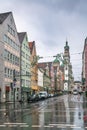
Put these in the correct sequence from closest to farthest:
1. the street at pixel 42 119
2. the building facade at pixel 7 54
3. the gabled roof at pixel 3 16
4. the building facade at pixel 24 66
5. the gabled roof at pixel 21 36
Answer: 1. the street at pixel 42 119
2. the building facade at pixel 7 54
3. the gabled roof at pixel 3 16
4. the building facade at pixel 24 66
5. the gabled roof at pixel 21 36

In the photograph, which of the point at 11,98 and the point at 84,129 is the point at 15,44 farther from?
the point at 84,129

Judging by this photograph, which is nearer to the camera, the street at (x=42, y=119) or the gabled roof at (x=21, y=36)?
the street at (x=42, y=119)

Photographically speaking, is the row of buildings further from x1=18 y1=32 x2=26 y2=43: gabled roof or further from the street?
the street

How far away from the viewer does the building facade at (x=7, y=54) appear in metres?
62.5

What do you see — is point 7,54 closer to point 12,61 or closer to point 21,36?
point 12,61

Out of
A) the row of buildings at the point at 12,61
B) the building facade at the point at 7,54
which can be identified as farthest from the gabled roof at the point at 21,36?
the building facade at the point at 7,54

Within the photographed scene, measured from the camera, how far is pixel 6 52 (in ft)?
217

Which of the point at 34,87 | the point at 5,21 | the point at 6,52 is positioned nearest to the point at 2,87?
the point at 6,52

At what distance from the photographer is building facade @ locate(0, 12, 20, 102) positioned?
2460 inches

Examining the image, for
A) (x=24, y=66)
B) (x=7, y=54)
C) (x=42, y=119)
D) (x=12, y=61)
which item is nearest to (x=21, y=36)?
(x=24, y=66)

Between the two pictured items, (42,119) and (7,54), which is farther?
(7,54)

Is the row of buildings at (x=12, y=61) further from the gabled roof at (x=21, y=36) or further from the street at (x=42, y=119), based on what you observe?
the street at (x=42, y=119)

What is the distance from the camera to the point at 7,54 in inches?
2633

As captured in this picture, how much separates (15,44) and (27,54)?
15924mm
